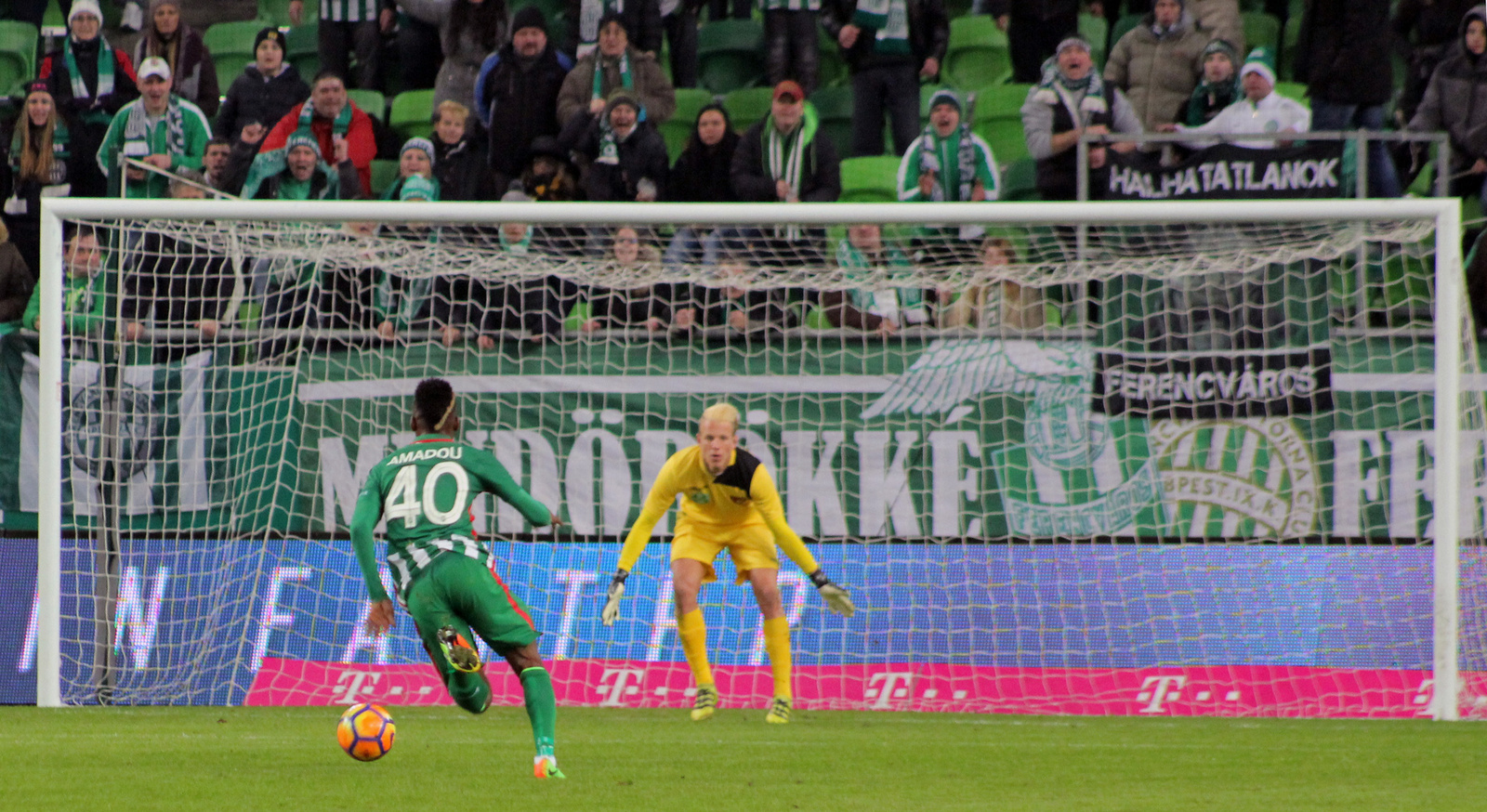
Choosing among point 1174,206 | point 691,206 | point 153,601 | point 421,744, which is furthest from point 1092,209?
point 153,601

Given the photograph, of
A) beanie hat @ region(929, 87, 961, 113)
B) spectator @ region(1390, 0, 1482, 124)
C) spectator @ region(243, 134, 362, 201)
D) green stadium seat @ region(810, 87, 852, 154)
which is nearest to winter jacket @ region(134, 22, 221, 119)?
spectator @ region(243, 134, 362, 201)

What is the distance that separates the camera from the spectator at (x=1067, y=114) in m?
11.6

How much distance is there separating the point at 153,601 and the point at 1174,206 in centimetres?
629

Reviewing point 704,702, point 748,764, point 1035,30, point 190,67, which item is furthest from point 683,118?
point 748,764

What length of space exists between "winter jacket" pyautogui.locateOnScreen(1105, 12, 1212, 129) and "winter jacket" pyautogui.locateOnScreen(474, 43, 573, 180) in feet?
13.1

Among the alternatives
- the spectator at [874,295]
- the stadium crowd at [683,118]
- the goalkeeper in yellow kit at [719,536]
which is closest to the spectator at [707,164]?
the stadium crowd at [683,118]

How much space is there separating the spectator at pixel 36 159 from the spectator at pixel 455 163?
2.86 m

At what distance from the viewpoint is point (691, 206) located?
356 inches

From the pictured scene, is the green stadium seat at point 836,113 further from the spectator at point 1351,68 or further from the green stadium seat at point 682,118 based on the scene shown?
the spectator at point 1351,68

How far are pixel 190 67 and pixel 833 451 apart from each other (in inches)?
255

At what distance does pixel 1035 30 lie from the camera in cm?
1265

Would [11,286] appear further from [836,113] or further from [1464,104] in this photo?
[1464,104]

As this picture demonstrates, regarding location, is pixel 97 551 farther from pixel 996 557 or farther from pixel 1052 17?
pixel 1052 17

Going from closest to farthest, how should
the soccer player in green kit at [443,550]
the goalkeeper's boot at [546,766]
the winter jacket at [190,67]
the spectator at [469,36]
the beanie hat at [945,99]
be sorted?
1. the goalkeeper's boot at [546,766]
2. the soccer player in green kit at [443,550]
3. the beanie hat at [945,99]
4. the spectator at [469,36]
5. the winter jacket at [190,67]
